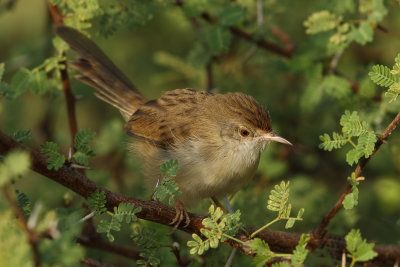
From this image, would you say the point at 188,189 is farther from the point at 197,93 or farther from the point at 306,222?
the point at 306,222

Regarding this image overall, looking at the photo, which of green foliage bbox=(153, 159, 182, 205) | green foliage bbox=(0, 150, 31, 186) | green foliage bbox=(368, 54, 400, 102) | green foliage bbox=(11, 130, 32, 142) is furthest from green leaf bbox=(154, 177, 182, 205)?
green foliage bbox=(368, 54, 400, 102)

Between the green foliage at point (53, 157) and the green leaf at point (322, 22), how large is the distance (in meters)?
2.27

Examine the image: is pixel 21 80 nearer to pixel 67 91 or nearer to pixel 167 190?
pixel 67 91

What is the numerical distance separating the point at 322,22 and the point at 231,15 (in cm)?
72

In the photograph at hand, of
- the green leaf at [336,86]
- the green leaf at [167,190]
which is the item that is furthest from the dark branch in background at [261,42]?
the green leaf at [167,190]

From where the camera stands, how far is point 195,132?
4.24 meters

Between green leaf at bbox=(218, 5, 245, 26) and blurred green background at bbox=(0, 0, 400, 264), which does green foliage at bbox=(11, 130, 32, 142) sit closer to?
blurred green background at bbox=(0, 0, 400, 264)

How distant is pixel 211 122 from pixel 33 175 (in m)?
3.06

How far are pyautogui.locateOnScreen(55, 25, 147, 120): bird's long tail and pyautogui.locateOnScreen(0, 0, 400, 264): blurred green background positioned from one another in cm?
13

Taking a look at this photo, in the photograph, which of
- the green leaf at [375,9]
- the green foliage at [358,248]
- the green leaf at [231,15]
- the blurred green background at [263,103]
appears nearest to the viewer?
the green foliage at [358,248]

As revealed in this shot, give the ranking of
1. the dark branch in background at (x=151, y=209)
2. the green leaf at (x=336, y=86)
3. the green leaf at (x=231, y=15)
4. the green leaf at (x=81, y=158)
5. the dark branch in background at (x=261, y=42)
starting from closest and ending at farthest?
the dark branch in background at (x=151, y=209)
the green leaf at (x=81, y=158)
the green leaf at (x=231, y=15)
the green leaf at (x=336, y=86)
the dark branch in background at (x=261, y=42)

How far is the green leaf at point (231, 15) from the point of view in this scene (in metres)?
4.31

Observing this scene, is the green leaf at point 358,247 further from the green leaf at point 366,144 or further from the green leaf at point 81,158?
the green leaf at point 81,158

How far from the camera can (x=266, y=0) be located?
5.02 meters
